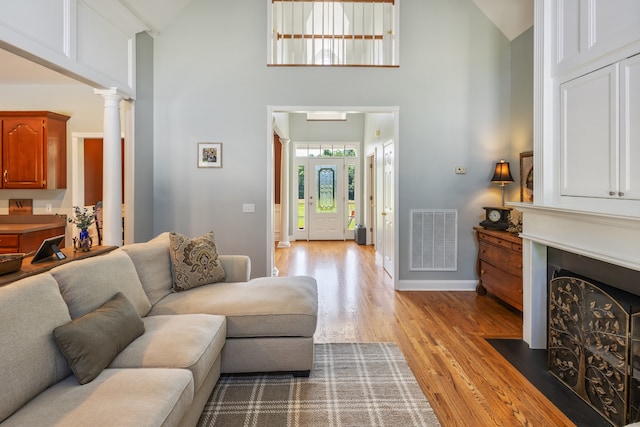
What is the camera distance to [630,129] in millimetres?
2100

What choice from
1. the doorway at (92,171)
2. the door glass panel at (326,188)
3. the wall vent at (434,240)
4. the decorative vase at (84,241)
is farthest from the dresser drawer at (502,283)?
the door glass panel at (326,188)

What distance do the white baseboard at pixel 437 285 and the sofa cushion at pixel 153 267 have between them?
2970 mm

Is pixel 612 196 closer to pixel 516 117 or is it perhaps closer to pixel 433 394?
pixel 433 394

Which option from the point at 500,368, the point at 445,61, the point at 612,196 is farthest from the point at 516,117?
the point at 500,368

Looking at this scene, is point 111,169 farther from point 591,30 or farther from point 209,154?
point 591,30

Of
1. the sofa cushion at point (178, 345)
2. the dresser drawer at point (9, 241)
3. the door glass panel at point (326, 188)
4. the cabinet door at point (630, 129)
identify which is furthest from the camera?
the door glass panel at point (326, 188)

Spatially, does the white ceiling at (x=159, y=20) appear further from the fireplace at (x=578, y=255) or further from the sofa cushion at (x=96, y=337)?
the sofa cushion at (x=96, y=337)

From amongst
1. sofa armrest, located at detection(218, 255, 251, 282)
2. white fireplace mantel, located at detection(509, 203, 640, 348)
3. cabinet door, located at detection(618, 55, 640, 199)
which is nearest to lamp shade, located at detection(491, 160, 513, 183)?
white fireplace mantel, located at detection(509, 203, 640, 348)

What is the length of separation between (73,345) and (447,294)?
409 centimetres

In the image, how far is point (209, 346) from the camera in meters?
2.01

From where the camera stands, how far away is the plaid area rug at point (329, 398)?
2.10m

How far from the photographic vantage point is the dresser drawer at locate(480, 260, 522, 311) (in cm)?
377

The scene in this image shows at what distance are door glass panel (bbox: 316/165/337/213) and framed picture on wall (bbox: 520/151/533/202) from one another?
569cm

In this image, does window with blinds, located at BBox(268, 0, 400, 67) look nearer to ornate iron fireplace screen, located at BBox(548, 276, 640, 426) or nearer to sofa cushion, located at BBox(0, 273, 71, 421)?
ornate iron fireplace screen, located at BBox(548, 276, 640, 426)
